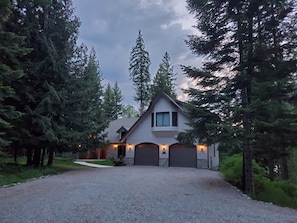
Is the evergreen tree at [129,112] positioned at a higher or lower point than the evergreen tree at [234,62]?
higher

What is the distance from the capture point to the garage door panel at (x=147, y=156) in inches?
850

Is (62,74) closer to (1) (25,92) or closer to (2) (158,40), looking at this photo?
(1) (25,92)

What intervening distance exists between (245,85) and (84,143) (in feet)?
34.4

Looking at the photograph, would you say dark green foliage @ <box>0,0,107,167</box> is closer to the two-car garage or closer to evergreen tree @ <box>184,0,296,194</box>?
the two-car garage

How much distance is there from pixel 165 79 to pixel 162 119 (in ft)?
56.8

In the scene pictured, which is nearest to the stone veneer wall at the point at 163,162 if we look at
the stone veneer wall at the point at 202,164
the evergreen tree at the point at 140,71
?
the stone veneer wall at the point at 202,164

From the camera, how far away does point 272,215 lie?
18.0ft

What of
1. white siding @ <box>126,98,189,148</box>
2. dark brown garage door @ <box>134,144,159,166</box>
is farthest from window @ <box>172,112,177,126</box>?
dark brown garage door @ <box>134,144,159,166</box>

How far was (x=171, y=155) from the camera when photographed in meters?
20.9

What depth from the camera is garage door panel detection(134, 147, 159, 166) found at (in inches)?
850

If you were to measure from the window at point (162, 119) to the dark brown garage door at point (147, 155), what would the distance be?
230 cm

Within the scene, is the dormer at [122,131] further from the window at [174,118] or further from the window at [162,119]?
the window at [174,118]

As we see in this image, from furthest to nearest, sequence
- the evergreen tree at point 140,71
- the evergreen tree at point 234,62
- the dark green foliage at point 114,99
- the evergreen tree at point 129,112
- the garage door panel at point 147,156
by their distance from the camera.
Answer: the evergreen tree at point 129,112 → the dark green foliage at point 114,99 → the evergreen tree at point 140,71 → the garage door panel at point 147,156 → the evergreen tree at point 234,62

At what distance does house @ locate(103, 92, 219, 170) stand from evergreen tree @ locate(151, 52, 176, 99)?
1408cm
